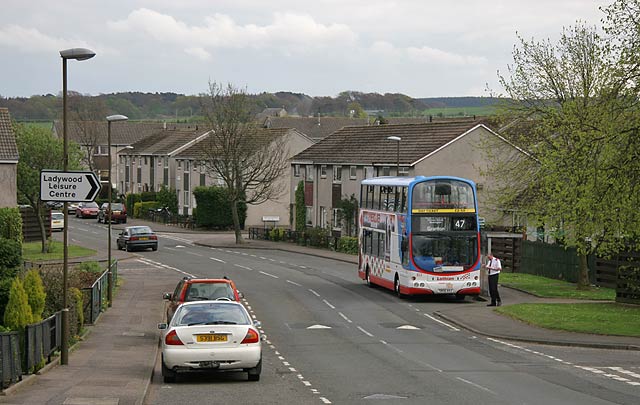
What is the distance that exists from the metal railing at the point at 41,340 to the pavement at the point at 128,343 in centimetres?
27

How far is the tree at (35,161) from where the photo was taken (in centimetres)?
5997

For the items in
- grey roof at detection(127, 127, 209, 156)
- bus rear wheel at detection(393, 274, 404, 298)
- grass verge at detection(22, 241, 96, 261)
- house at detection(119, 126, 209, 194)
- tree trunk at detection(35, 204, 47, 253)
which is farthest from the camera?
grey roof at detection(127, 127, 209, 156)

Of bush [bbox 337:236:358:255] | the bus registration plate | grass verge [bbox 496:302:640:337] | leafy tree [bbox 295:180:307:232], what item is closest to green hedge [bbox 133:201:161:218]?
leafy tree [bbox 295:180:307:232]

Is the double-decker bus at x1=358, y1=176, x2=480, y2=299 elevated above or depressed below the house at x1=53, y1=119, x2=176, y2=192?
below

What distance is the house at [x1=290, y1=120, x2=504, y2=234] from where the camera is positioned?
6225 centimetres

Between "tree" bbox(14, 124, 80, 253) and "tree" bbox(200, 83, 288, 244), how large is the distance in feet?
42.6

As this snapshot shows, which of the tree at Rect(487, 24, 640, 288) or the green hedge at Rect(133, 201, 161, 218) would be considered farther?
the green hedge at Rect(133, 201, 161, 218)

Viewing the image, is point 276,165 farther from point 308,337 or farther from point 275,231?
point 308,337

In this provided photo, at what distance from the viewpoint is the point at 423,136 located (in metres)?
65.2

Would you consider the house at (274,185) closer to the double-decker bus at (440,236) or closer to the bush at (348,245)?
the bush at (348,245)

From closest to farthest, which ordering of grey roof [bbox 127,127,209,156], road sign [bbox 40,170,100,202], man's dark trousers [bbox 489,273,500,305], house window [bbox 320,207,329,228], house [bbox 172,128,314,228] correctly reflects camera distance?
road sign [bbox 40,170,100,202], man's dark trousers [bbox 489,273,500,305], house window [bbox 320,207,329,228], house [bbox 172,128,314,228], grey roof [bbox 127,127,209,156]

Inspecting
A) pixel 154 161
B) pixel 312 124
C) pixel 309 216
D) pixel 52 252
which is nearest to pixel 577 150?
pixel 52 252

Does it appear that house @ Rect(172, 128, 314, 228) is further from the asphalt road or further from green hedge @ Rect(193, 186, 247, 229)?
the asphalt road

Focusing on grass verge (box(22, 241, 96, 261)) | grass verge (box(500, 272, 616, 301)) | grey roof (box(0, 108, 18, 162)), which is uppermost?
grey roof (box(0, 108, 18, 162))
